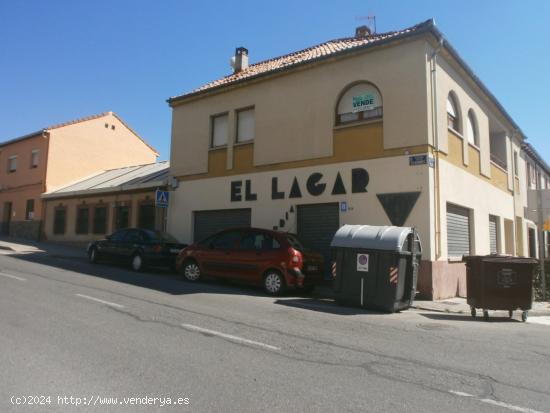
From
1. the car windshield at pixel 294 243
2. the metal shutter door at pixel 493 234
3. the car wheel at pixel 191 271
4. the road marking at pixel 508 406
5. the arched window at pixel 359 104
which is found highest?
the arched window at pixel 359 104

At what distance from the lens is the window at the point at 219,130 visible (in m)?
17.4

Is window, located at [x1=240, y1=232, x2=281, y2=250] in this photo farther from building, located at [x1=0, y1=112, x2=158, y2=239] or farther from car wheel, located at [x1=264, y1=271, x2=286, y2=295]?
building, located at [x1=0, y1=112, x2=158, y2=239]

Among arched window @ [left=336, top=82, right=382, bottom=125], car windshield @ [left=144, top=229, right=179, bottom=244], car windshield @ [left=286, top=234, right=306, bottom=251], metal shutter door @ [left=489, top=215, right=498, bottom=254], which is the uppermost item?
arched window @ [left=336, top=82, right=382, bottom=125]

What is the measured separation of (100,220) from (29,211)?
7504 mm

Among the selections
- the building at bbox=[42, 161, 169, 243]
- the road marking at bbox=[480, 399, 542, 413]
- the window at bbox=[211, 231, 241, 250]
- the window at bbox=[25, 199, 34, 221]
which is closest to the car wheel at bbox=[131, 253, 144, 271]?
the window at bbox=[211, 231, 241, 250]

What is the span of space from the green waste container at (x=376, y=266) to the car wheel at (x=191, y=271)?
4271 mm

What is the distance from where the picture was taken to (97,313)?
7.52 meters

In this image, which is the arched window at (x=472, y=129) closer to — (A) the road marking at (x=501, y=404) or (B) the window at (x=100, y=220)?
(A) the road marking at (x=501, y=404)

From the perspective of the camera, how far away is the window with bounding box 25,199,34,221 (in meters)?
27.5

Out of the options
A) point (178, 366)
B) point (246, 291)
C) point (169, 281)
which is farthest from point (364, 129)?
point (178, 366)

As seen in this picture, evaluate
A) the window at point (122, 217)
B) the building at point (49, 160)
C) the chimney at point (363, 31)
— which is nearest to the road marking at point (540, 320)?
the chimney at point (363, 31)

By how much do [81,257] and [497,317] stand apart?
50.3 ft

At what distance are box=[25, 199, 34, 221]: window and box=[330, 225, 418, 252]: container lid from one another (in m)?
23.3

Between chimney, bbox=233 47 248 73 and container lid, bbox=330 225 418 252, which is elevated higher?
chimney, bbox=233 47 248 73
